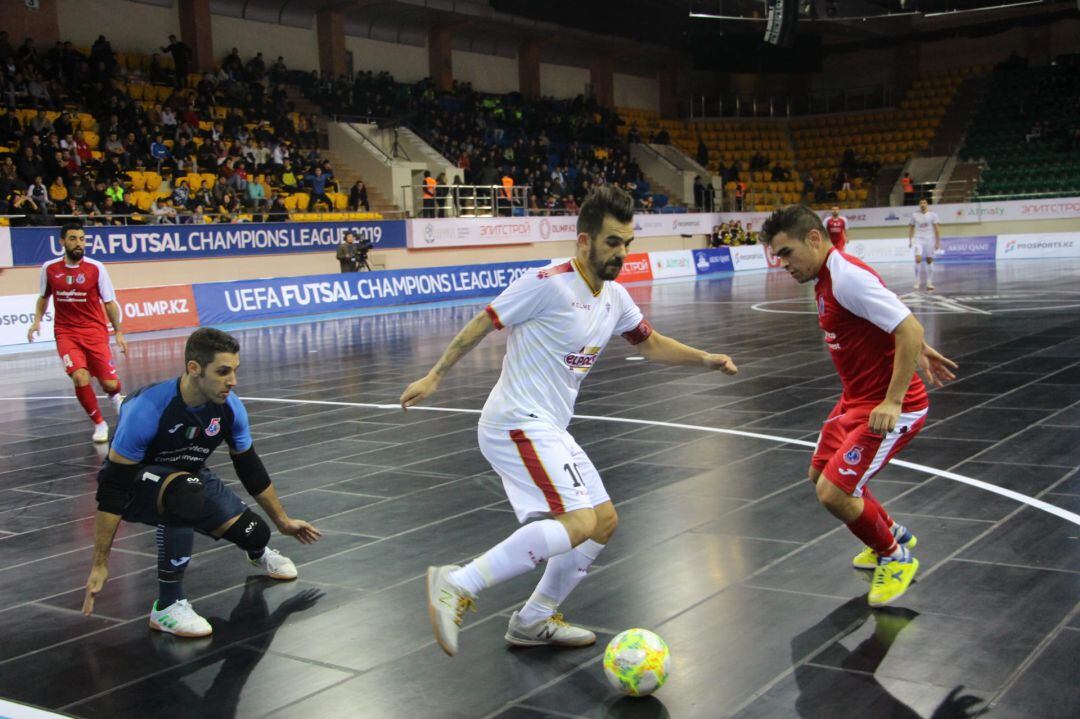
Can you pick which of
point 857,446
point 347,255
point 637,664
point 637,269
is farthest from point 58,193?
point 637,664

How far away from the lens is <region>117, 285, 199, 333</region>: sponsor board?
22.0m

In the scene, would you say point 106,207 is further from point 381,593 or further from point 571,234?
point 381,593

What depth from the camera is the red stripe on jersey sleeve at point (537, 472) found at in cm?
438

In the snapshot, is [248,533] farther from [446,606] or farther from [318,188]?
[318,188]

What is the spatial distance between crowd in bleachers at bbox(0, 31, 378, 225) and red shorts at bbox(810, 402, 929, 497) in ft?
66.6

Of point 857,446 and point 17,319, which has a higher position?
point 857,446

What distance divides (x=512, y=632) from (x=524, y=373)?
1.14m

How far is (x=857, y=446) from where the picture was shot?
498 centimetres

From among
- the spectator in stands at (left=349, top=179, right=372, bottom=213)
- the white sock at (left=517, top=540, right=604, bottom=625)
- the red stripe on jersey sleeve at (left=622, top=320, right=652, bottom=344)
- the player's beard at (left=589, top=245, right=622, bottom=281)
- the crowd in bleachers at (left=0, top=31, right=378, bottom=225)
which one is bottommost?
the white sock at (left=517, top=540, right=604, bottom=625)

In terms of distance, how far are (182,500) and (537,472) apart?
187cm

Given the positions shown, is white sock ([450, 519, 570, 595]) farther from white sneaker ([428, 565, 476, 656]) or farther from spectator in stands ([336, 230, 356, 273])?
spectator in stands ([336, 230, 356, 273])

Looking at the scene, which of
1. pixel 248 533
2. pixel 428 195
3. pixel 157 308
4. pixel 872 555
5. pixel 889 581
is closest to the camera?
pixel 889 581

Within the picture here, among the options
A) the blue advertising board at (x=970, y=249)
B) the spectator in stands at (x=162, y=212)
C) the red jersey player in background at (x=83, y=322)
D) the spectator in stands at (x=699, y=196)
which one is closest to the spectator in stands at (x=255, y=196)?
the spectator in stands at (x=162, y=212)

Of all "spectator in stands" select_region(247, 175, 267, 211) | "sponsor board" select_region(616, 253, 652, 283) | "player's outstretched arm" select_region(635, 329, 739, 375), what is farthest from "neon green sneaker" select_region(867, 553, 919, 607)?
"sponsor board" select_region(616, 253, 652, 283)
